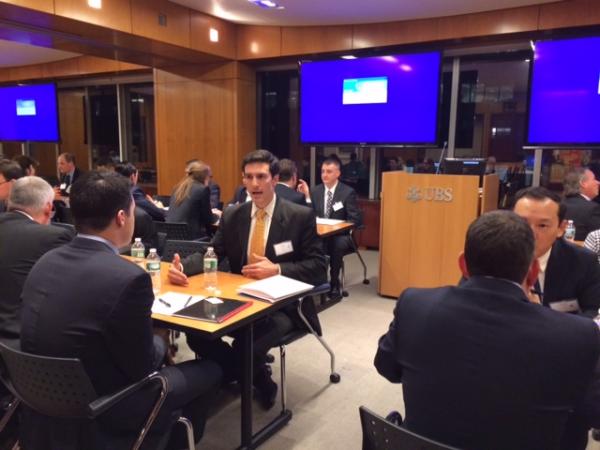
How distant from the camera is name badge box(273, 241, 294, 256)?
115 inches

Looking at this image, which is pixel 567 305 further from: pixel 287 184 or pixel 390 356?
pixel 287 184

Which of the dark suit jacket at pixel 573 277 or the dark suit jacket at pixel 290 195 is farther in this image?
the dark suit jacket at pixel 290 195

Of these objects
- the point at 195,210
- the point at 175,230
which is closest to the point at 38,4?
the point at 195,210

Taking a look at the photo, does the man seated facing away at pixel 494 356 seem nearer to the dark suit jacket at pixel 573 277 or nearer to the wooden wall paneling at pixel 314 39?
the dark suit jacket at pixel 573 277

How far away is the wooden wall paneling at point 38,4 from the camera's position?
4.67m

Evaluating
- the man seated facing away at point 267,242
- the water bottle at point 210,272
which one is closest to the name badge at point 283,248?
the man seated facing away at point 267,242

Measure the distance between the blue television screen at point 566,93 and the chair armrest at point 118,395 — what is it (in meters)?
4.99

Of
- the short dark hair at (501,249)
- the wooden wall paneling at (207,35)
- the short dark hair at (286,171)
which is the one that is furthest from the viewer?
the wooden wall paneling at (207,35)

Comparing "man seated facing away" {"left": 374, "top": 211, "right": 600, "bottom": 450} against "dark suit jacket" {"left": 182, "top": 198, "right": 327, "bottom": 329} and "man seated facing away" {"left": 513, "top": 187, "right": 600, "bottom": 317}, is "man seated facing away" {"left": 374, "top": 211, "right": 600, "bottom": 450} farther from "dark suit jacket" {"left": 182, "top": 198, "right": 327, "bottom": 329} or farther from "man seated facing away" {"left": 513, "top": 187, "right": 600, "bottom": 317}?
"dark suit jacket" {"left": 182, "top": 198, "right": 327, "bottom": 329}

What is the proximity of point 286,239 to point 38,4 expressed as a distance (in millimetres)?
3904

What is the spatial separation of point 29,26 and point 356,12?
3.83 meters

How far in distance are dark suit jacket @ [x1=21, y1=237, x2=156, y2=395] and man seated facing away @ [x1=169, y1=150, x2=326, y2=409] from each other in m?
1.08

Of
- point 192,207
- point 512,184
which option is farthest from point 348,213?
point 512,184

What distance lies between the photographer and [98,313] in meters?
1.58
